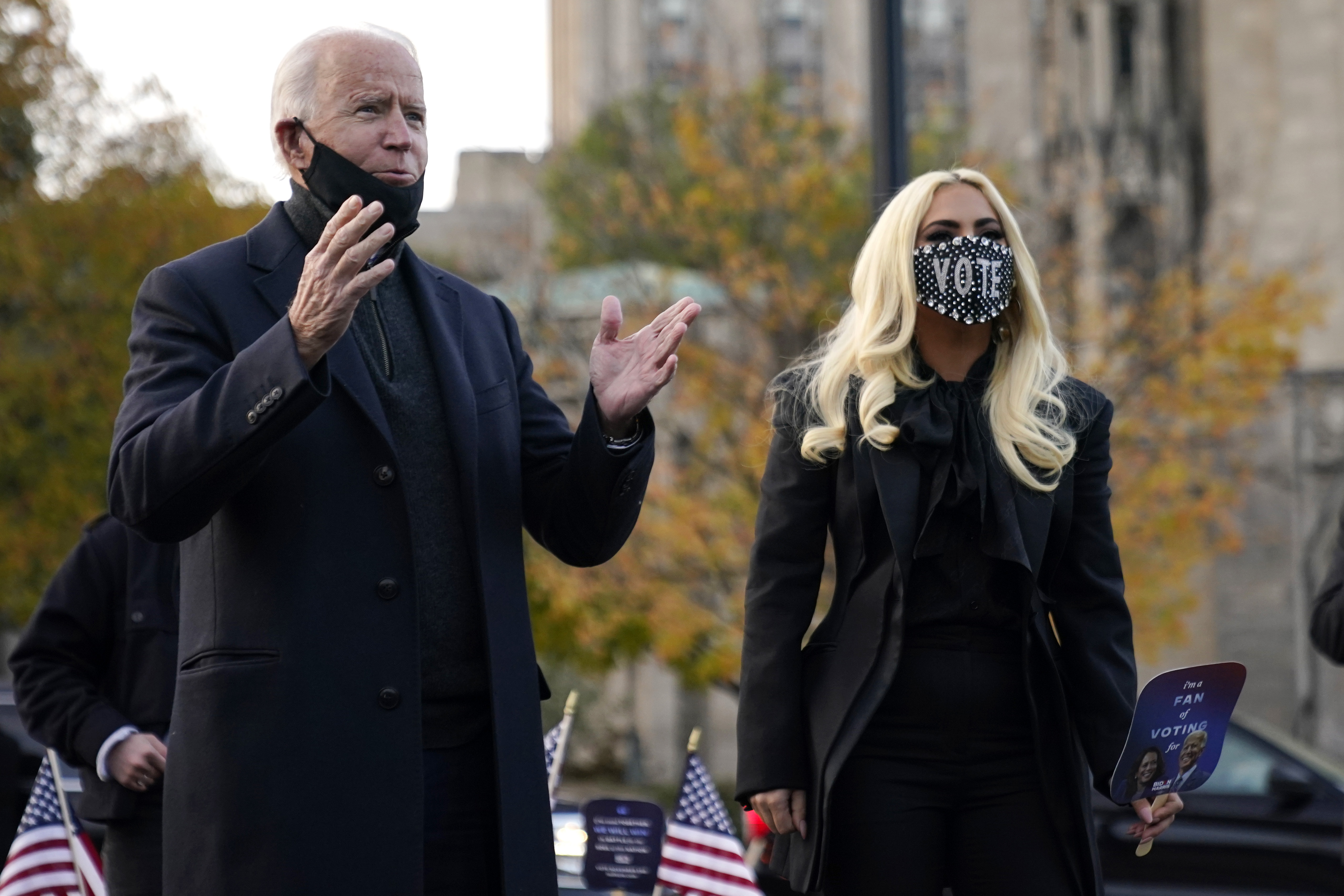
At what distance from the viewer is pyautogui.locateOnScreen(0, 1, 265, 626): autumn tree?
19.6 m

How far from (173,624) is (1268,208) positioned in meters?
30.6

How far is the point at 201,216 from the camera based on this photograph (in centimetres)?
2103

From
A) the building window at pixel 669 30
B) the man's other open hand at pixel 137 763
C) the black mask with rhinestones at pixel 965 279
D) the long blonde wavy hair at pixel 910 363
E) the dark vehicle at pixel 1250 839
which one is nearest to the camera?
the long blonde wavy hair at pixel 910 363

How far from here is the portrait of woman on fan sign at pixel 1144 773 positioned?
3.56 metres

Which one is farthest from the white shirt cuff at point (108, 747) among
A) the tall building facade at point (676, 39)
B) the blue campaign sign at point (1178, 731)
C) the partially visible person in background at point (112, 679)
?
the tall building facade at point (676, 39)

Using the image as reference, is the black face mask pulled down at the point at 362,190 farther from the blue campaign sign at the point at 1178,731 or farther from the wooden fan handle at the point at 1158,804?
the wooden fan handle at the point at 1158,804

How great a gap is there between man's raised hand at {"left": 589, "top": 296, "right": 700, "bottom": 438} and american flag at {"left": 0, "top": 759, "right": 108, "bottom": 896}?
3139mm

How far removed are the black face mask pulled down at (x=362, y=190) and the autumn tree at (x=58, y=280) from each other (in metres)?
17.4

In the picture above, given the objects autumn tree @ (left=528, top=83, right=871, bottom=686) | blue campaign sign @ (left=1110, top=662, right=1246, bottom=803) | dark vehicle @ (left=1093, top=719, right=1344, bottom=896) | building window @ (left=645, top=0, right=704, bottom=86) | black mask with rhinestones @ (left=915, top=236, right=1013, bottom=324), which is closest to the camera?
blue campaign sign @ (left=1110, top=662, right=1246, bottom=803)

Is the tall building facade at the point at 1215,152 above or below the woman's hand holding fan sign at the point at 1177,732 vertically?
above

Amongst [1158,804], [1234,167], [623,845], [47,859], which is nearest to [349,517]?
[1158,804]

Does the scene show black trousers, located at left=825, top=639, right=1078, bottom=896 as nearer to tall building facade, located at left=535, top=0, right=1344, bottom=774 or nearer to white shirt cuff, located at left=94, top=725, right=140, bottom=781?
white shirt cuff, located at left=94, top=725, right=140, bottom=781

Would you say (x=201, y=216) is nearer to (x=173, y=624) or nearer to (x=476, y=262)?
(x=476, y=262)

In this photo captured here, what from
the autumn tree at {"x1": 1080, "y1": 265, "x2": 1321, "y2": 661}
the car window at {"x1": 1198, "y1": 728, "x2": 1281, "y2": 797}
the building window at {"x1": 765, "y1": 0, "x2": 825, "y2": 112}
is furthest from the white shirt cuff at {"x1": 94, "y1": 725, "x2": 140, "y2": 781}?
the building window at {"x1": 765, "y1": 0, "x2": 825, "y2": 112}
